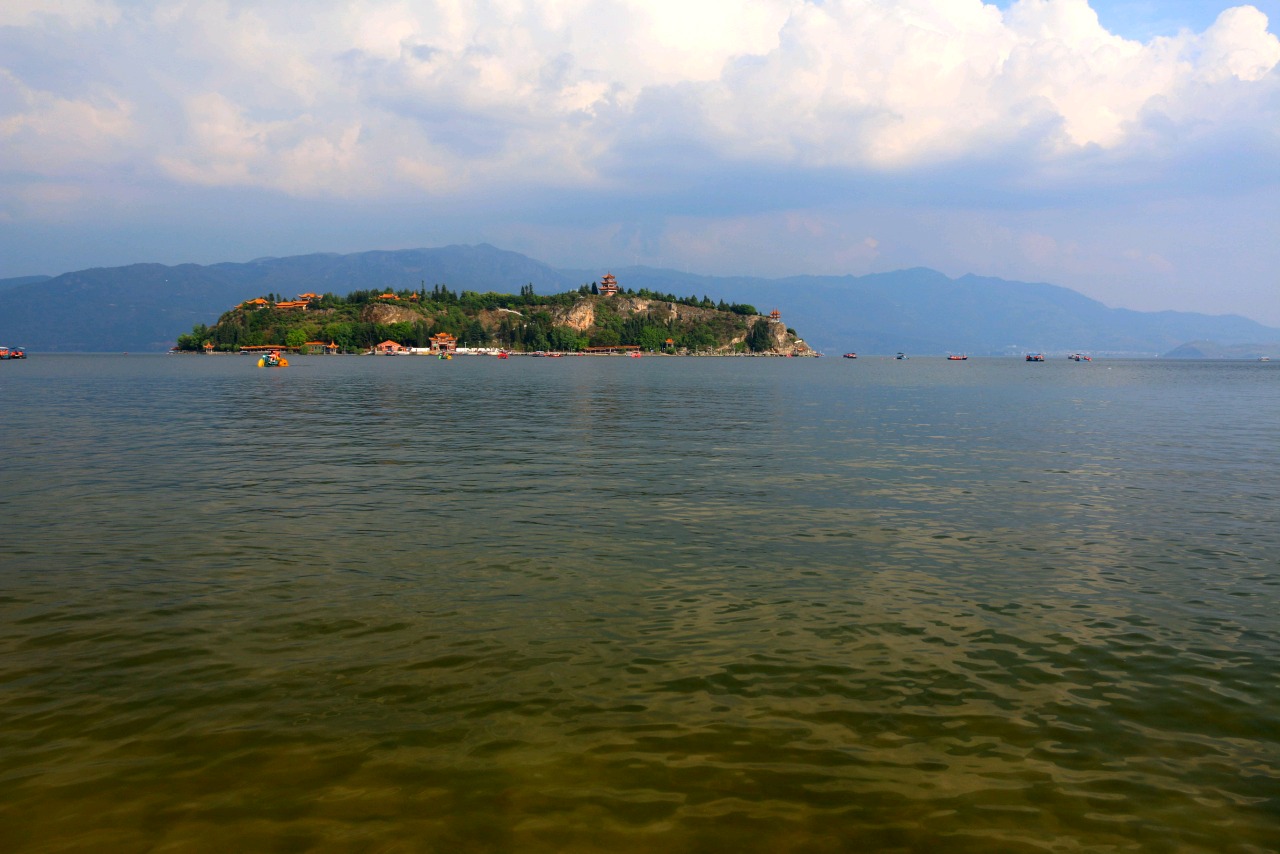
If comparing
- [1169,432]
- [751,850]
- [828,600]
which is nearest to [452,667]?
[751,850]

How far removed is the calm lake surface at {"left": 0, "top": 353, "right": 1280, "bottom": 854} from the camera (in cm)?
1017

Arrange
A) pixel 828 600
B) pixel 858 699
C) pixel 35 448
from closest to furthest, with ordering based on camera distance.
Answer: pixel 858 699 → pixel 828 600 → pixel 35 448

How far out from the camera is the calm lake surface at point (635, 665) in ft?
33.4

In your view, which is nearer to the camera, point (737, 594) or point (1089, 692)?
point (1089, 692)

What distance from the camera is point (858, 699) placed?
43.8ft

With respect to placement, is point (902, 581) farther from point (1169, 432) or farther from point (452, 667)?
point (1169, 432)

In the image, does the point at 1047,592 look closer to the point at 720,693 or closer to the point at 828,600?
the point at 828,600

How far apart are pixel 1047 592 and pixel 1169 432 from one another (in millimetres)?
49371

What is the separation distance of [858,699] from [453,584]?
10.4m

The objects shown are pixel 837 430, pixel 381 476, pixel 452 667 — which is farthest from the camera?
pixel 837 430

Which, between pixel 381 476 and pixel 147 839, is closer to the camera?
pixel 147 839

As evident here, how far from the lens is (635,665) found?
1459 centimetres

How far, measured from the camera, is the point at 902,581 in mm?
20078

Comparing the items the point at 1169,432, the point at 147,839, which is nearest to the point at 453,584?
the point at 147,839
